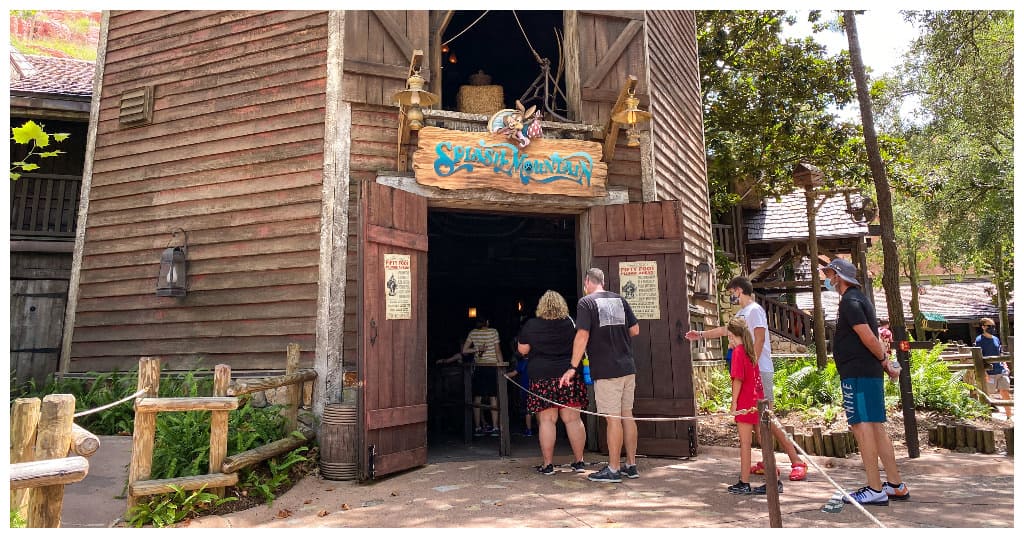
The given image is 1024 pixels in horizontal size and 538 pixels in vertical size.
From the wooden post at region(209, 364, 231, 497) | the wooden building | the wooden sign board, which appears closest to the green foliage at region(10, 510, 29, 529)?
the wooden post at region(209, 364, 231, 497)

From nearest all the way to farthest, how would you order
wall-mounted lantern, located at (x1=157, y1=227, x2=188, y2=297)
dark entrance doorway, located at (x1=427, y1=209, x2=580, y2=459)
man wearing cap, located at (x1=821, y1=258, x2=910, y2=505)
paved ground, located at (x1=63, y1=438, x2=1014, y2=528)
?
paved ground, located at (x1=63, y1=438, x2=1014, y2=528) → man wearing cap, located at (x1=821, y1=258, x2=910, y2=505) → wall-mounted lantern, located at (x1=157, y1=227, x2=188, y2=297) → dark entrance doorway, located at (x1=427, y1=209, x2=580, y2=459)

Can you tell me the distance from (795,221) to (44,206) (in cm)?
1699

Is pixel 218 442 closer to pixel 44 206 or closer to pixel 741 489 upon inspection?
pixel 741 489

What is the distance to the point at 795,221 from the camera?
17297 millimetres

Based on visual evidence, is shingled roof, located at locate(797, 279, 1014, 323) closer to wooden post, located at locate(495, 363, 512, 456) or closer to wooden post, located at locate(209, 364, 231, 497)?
wooden post, located at locate(495, 363, 512, 456)

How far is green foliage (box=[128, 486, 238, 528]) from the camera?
14.2 ft

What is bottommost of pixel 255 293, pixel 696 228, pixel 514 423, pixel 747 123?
pixel 514 423

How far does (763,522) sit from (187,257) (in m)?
6.58

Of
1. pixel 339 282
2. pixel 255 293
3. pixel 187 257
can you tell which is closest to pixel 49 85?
pixel 187 257

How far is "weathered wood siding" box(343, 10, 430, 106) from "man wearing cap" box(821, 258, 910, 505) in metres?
4.91

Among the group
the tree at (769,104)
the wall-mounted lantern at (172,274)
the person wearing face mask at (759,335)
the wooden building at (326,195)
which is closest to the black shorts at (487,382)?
the wooden building at (326,195)

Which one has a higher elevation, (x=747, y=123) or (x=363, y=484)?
(x=747, y=123)

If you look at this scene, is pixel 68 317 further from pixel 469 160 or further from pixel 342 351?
pixel 469 160

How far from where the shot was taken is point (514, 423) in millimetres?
9375
